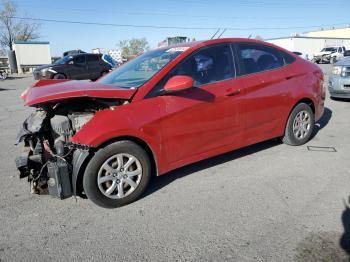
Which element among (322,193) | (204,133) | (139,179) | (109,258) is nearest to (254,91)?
(204,133)

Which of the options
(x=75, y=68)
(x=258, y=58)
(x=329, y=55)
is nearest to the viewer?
(x=258, y=58)

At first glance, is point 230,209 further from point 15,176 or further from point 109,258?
point 15,176

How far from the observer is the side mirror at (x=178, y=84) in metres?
3.42

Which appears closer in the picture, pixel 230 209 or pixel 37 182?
pixel 230 209

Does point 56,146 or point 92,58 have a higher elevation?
point 92,58

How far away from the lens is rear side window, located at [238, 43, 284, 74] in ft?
14.4

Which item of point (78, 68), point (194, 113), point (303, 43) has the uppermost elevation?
point (303, 43)

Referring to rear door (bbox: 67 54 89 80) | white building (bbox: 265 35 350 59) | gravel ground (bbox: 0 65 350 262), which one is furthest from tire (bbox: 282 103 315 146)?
white building (bbox: 265 35 350 59)

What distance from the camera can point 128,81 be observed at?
4.02 meters

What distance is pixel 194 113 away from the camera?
148 inches

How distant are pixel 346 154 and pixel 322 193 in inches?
61.5

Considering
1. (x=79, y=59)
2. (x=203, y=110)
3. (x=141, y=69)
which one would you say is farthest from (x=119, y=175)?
(x=79, y=59)

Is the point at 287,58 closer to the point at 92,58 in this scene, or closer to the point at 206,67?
the point at 206,67

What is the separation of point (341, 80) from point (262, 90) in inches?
210
